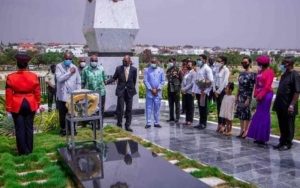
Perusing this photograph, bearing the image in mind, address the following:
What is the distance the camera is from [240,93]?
7812mm

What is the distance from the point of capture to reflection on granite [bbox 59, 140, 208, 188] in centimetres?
441

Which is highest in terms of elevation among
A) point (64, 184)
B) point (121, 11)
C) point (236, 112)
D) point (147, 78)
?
point (121, 11)

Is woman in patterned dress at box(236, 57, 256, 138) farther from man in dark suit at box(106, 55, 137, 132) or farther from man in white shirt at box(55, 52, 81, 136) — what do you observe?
man in white shirt at box(55, 52, 81, 136)

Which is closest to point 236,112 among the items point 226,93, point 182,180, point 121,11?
point 226,93

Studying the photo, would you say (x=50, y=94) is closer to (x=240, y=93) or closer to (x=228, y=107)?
(x=228, y=107)

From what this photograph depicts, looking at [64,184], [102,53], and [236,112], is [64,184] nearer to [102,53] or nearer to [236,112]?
[236,112]

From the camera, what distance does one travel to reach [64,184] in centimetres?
502

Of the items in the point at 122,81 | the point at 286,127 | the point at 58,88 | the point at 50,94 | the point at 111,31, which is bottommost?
the point at 286,127

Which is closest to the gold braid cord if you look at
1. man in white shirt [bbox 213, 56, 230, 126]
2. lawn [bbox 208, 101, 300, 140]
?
man in white shirt [bbox 213, 56, 230, 126]

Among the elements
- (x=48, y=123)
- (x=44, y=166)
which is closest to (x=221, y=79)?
(x=48, y=123)

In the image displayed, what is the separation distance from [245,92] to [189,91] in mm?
1984

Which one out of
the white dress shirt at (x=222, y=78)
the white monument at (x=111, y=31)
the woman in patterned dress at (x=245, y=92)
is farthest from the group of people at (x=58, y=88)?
the woman in patterned dress at (x=245, y=92)

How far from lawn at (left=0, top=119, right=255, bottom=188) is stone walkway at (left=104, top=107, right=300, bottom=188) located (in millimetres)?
322

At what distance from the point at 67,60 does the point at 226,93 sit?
3.35m
